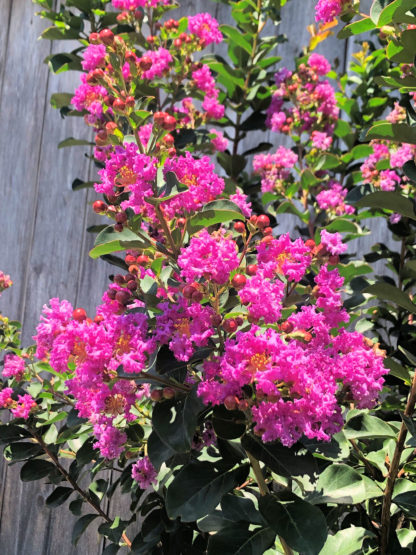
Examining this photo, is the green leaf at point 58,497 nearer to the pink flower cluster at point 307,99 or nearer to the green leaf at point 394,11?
the pink flower cluster at point 307,99

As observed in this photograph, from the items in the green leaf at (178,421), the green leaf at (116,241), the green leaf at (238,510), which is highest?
the green leaf at (116,241)

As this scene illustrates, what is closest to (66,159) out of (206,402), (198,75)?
(198,75)

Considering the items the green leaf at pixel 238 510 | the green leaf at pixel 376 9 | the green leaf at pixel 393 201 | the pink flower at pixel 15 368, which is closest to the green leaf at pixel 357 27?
the green leaf at pixel 376 9

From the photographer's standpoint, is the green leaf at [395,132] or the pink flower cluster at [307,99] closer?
the green leaf at [395,132]

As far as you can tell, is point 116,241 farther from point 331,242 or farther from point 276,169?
point 276,169

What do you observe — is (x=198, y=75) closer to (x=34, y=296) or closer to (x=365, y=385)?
(x=34, y=296)

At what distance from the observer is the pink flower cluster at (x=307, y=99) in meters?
1.77

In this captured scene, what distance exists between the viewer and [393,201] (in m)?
1.09

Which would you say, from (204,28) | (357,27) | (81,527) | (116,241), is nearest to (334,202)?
(204,28)

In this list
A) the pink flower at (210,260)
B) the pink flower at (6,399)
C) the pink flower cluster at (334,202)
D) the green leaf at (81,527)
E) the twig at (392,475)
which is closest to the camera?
the pink flower at (210,260)

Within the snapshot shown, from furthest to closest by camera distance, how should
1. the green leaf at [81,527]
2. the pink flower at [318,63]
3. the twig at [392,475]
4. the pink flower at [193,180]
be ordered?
the pink flower at [318,63] < the green leaf at [81,527] < the twig at [392,475] < the pink flower at [193,180]

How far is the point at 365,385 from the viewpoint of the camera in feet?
3.00

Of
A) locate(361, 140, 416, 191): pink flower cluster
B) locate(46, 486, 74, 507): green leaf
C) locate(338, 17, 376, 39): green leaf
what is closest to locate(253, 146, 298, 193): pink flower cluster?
locate(361, 140, 416, 191): pink flower cluster

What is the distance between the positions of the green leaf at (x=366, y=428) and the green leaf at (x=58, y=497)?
2.41 feet
